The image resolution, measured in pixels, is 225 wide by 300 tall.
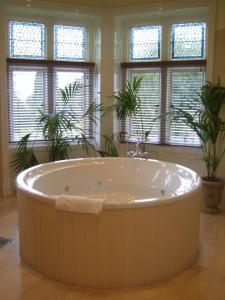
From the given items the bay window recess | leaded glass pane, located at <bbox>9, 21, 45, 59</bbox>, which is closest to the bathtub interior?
the bay window recess

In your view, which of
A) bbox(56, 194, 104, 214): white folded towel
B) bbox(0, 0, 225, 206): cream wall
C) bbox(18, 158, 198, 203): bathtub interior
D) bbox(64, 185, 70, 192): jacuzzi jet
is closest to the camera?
bbox(56, 194, 104, 214): white folded towel

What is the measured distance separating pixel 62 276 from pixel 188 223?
3.49ft

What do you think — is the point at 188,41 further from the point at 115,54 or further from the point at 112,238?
the point at 112,238

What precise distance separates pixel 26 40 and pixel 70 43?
611 millimetres

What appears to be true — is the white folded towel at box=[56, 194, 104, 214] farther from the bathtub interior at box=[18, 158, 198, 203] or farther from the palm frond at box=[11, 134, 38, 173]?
the palm frond at box=[11, 134, 38, 173]

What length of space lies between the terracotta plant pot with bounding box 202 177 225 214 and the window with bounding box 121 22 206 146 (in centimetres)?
81

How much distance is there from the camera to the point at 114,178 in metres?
4.59

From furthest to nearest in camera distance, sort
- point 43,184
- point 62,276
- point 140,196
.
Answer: point 140,196, point 43,184, point 62,276

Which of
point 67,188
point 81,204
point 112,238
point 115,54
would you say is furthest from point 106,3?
point 112,238

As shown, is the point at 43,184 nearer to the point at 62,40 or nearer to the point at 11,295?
the point at 11,295

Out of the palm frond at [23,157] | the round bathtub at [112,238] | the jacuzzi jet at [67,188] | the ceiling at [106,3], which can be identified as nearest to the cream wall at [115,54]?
the ceiling at [106,3]

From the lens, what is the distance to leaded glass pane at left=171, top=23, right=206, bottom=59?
4980 millimetres

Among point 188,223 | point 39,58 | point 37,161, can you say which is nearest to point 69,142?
point 37,161

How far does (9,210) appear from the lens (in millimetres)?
4484
